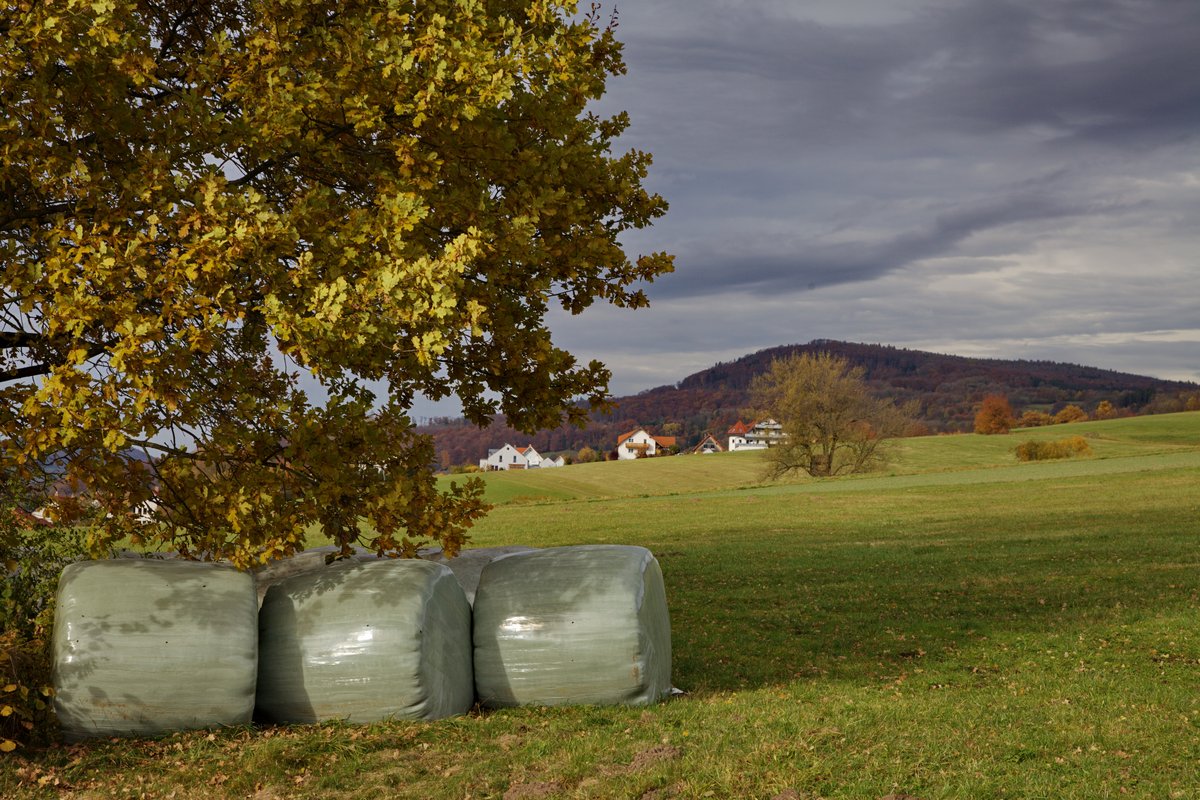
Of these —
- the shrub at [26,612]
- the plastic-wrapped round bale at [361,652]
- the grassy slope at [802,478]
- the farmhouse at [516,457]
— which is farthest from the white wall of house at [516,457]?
the plastic-wrapped round bale at [361,652]

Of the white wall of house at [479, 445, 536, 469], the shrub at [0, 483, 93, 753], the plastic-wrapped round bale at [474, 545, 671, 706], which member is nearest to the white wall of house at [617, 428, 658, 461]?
the white wall of house at [479, 445, 536, 469]

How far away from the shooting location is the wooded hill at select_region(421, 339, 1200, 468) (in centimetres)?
14309

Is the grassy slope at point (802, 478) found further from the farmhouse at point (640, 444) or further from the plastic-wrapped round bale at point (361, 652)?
the farmhouse at point (640, 444)

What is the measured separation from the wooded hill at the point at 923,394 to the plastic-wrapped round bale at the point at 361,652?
121491 millimetres

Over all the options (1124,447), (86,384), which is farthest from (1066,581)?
(1124,447)

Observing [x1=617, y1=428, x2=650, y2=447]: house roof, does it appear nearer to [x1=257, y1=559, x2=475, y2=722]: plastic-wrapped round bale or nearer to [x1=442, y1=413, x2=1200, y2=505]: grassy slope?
[x1=442, y1=413, x2=1200, y2=505]: grassy slope

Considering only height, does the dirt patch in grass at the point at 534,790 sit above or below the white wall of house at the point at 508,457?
above

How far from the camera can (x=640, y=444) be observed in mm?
147375

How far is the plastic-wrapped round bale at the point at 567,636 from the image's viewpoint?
30.9ft

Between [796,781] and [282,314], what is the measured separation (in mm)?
5544

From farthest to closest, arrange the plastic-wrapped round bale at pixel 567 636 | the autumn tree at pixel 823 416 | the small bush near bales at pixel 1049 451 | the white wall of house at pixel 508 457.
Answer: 1. the white wall of house at pixel 508 457
2. the small bush near bales at pixel 1049 451
3. the autumn tree at pixel 823 416
4. the plastic-wrapped round bale at pixel 567 636

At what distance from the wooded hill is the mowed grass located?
109 metres

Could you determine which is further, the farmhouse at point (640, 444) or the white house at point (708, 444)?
the farmhouse at point (640, 444)

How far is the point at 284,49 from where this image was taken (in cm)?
938
